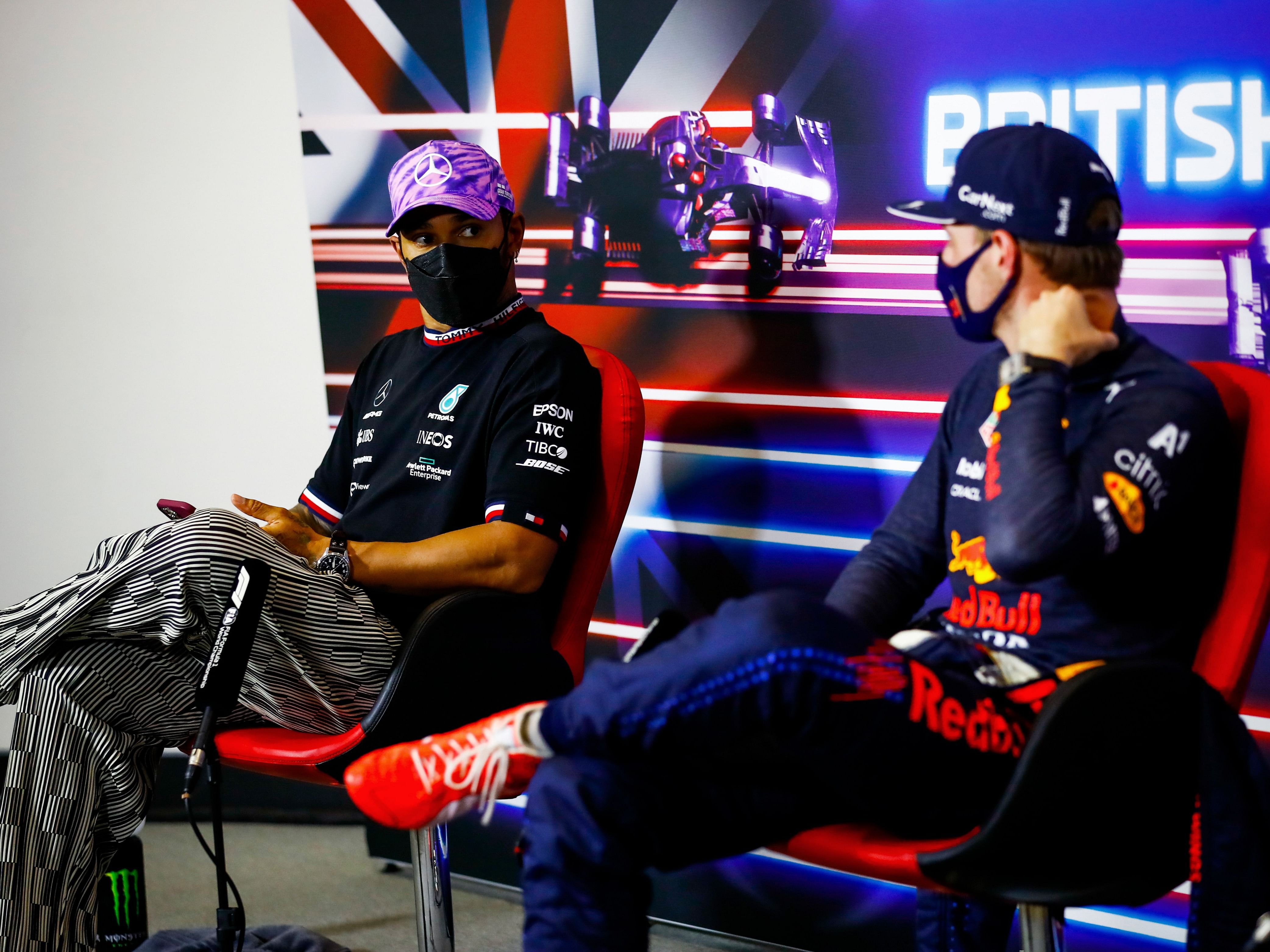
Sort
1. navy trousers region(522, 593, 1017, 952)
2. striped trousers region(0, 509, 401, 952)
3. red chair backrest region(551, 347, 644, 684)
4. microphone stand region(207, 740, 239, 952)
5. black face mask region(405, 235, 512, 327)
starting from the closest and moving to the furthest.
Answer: navy trousers region(522, 593, 1017, 952) < microphone stand region(207, 740, 239, 952) < striped trousers region(0, 509, 401, 952) < red chair backrest region(551, 347, 644, 684) < black face mask region(405, 235, 512, 327)

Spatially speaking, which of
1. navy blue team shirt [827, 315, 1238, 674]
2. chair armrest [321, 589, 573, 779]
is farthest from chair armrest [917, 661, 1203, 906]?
chair armrest [321, 589, 573, 779]

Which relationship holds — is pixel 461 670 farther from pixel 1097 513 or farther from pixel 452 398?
pixel 1097 513

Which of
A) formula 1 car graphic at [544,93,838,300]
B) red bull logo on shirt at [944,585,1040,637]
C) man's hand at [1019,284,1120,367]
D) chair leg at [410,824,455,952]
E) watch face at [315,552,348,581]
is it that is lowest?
chair leg at [410,824,455,952]

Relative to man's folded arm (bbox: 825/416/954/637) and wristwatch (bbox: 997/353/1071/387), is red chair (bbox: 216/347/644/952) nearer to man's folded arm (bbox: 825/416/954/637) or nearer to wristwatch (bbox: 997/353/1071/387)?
man's folded arm (bbox: 825/416/954/637)

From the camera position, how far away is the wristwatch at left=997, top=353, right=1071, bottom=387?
1407 millimetres

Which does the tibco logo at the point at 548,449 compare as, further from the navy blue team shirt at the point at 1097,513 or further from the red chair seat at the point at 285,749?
the navy blue team shirt at the point at 1097,513

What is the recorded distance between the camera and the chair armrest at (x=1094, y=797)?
125cm

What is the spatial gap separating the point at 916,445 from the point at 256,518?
4.08 feet

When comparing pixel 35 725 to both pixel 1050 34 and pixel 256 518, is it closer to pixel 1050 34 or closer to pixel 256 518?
pixel 256 518

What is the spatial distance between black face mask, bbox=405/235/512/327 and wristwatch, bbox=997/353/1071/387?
1.06 metres

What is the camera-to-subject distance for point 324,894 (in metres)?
2.72

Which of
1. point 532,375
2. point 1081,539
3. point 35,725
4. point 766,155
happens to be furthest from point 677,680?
point 766,155

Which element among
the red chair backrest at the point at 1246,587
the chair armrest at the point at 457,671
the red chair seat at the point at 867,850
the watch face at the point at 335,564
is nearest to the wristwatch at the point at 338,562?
the watch face at the point at 335,564

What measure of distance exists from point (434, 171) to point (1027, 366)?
3.88ft
